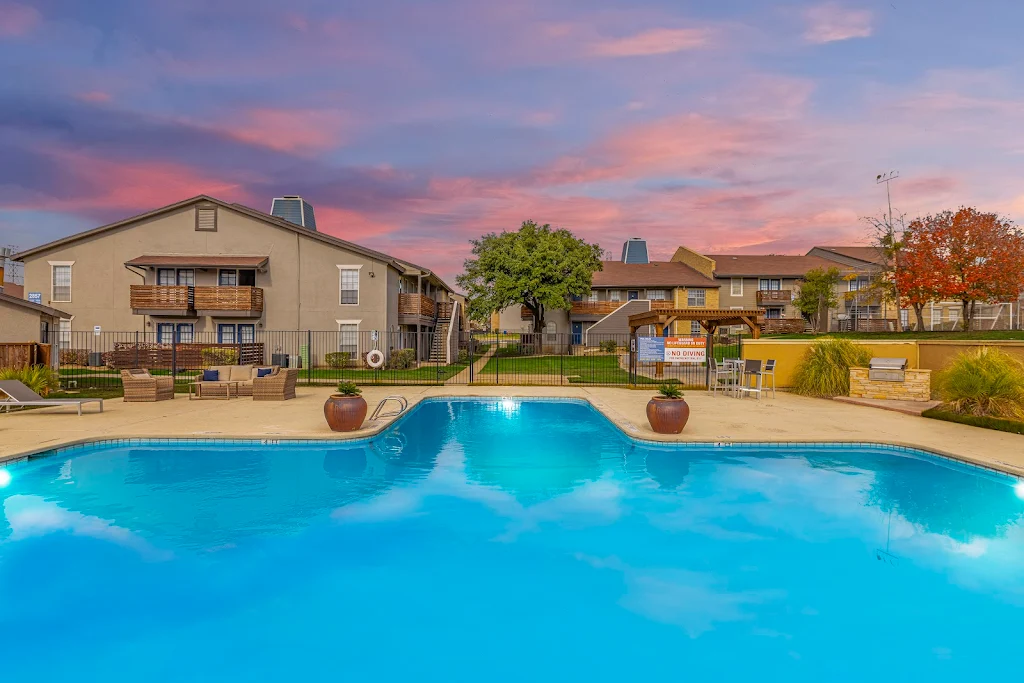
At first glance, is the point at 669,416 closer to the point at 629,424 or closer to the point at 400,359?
the point at 629,424

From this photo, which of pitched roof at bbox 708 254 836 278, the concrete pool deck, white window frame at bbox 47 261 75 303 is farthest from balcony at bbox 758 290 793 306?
white window frame at bbox 47 261 75 303

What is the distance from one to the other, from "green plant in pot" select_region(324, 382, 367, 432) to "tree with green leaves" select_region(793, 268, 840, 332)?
1599 inches

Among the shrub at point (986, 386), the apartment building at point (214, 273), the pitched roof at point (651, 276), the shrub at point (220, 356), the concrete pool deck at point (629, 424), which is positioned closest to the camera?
the concrete pool deck at point (629, 424)

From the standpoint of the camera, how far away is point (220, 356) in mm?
27141

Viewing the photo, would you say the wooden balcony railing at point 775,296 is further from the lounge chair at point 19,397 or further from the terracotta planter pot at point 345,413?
the lounge chair at point 19,397

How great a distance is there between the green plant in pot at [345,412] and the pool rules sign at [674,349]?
1194cm

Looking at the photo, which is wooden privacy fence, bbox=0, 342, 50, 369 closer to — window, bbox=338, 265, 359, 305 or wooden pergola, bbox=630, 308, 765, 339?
window, bbox=338, 265, 359, 305

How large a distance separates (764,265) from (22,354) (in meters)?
49.7

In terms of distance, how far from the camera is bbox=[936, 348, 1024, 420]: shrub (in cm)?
1181

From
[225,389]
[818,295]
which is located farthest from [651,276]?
[225,389]

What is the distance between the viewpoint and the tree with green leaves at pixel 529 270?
122 feet

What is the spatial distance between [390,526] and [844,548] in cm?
525

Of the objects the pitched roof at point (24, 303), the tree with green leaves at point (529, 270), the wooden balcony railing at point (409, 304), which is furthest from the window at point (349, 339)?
the pitched roof at point (24, 303)

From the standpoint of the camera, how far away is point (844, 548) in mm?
6152
